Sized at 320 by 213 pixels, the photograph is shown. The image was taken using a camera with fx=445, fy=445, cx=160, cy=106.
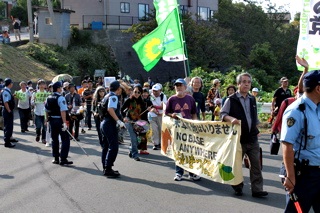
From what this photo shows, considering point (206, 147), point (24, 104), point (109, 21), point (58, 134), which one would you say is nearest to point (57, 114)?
point (58, 134)

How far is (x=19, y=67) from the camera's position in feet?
94.6

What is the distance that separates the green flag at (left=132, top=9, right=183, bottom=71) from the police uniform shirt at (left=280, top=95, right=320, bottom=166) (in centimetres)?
874

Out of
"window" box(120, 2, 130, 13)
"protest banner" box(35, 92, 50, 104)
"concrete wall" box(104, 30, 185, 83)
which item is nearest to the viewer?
"protest banner" box(35, 92, 50, 104)

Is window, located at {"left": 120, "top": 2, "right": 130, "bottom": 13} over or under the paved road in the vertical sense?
over

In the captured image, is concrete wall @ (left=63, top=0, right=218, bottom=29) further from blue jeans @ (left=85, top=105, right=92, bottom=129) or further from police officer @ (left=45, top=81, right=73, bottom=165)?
police officer @ (left=45, top=81, right=73, bottom=165)

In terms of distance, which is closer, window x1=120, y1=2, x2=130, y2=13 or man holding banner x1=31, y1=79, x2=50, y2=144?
man holding banner x1=31, y1=79, x2=50, y2=144

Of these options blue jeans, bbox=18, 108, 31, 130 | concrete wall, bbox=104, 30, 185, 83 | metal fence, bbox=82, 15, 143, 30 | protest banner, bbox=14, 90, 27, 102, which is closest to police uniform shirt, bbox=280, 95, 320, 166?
protest banner, bbox=14, 90, 27, 102

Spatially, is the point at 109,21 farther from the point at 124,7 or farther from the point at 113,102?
the point at 113,102

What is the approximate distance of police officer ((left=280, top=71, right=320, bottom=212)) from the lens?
167 inches

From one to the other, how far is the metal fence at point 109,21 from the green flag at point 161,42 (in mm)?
→ 28737

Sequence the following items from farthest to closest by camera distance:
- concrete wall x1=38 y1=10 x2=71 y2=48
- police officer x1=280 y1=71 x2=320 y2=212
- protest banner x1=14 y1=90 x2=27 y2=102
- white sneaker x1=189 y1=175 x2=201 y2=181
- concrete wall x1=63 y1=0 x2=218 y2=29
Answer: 1. concrete wall x1=63 y1=0 x2=218 y2=29
2. concrete wall x1=38 y1=10 x2=71 y2=48
3. protest banner x1=14 y1=90 x2=27 y2=102
4. white sneaker x1=189 y1=175 x2=201 y2=181
5. police officer x1=280 y1=71 x2=320 y2=212

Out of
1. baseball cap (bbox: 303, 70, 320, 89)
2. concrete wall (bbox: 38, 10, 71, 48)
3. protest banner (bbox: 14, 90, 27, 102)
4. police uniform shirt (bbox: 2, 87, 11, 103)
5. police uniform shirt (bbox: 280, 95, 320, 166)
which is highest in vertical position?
concrete wall (bbox: 38, 10, 71, 48)

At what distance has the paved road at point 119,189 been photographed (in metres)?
6.77

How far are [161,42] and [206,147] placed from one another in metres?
5.92
